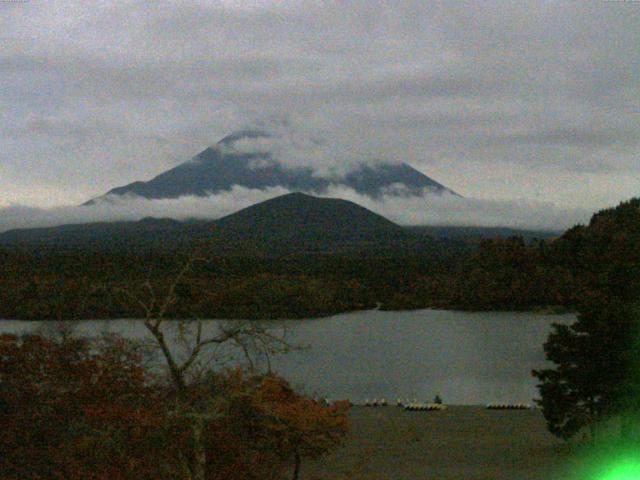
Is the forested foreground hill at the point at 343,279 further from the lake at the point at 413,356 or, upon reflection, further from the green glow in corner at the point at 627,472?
the green glow in corner at the point at 627,472

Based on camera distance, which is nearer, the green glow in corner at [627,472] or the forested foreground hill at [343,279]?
the green glow in corner at [627,472]

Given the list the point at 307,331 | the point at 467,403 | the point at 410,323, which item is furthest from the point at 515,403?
the point at 410,323

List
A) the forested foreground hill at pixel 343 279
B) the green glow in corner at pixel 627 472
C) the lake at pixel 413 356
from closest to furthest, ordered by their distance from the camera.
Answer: the green glow in corner at pixel 627 472 → the lake at pixel 413 356 → the forested foreground hill at pixel 343 279

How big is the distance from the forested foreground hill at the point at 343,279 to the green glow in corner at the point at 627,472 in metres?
28.8

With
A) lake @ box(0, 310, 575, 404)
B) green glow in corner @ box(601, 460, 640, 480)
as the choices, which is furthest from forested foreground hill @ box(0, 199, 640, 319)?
green glow in corner @ box(601, 460, 640, 480)

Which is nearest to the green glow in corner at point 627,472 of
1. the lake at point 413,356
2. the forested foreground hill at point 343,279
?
the lake at point 413,356

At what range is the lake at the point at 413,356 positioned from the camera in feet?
81.0

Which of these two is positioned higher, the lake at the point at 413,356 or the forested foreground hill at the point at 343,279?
the forested foreground hill at the point at 343,279

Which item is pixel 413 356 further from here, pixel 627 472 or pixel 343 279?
pixel 343 279

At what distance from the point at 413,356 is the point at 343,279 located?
26.0 m

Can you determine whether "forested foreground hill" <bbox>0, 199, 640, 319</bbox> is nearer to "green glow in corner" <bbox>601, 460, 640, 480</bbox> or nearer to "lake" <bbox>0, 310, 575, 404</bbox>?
"lake" <bbox>0, 310, 575, 404</bbox>

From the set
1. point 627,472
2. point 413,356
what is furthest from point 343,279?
point 627,472

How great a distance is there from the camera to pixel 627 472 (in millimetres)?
8297

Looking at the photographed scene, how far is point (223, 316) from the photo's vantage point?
43.6 m
